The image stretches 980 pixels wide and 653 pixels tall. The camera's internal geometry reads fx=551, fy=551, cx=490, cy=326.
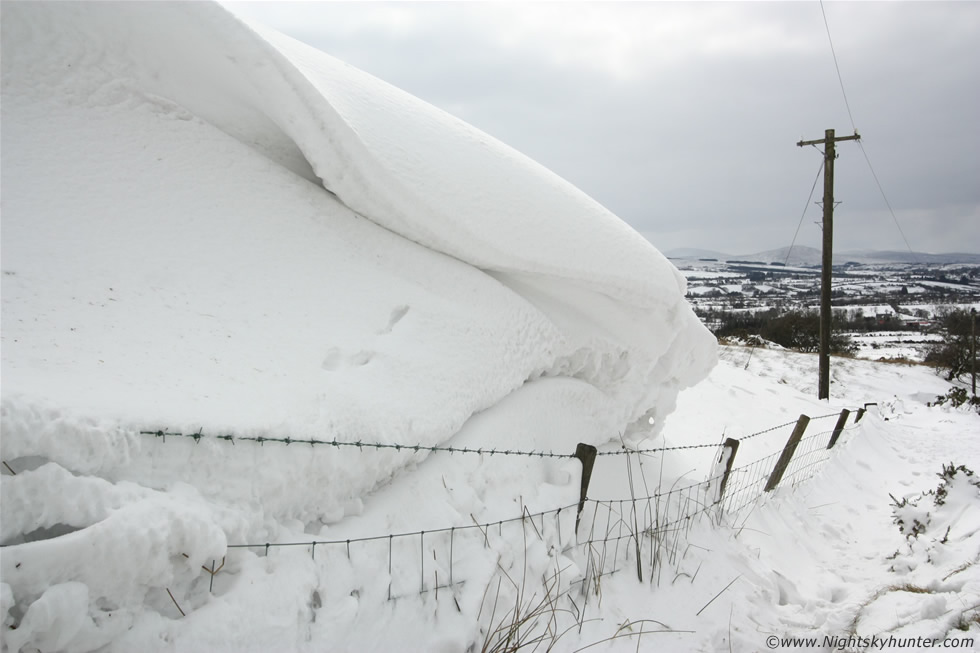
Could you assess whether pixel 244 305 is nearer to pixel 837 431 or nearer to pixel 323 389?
pixel 323 389

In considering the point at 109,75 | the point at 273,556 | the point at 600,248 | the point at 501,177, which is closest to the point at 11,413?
the point at 273,556

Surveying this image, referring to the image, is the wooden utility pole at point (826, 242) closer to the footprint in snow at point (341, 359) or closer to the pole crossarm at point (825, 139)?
the pole crossarm at point (825, 139)

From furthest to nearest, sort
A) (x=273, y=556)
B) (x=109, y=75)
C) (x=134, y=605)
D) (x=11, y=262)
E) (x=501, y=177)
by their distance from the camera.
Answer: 1. (x=501, y=177)
2. (x=109, y=75)
3. (x=11, y=262)
4. (x=273, y=556)
5. (x=134, y=605)

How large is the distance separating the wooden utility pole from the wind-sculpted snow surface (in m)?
9.69

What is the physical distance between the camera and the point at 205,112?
11.1 feet

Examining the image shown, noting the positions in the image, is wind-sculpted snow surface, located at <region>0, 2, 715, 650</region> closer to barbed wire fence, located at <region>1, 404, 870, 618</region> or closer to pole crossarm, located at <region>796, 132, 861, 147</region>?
barbed wire fence, located at <region>1, 404, 870, 618</region>

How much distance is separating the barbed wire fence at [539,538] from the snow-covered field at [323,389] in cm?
2

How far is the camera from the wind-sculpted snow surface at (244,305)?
1771 millimetres

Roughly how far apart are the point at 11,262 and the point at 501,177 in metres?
2.81

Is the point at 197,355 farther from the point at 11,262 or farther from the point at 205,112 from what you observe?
the point at 205,112

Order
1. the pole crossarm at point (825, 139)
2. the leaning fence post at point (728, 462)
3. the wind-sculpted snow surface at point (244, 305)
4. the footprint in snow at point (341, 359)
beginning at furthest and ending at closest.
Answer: the pole crossarm at point (825, 139)
the leaning fence post at point (728, 462)
the footprint in snow at point (341, 359)
the wind-sculpted snow surface at point (244, 305)

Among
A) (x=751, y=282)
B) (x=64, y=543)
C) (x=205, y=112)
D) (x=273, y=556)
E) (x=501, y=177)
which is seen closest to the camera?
(x=64, y=543)

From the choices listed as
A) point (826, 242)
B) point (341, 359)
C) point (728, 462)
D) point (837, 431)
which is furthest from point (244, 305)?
point (826, 242)

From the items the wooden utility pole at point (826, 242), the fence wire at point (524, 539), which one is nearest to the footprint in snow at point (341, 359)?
the fence wire at point (524, 539)
